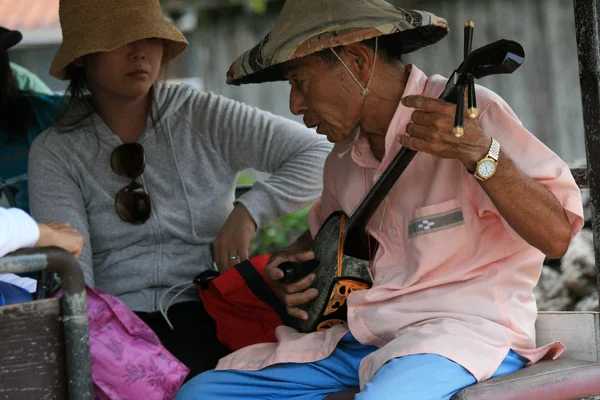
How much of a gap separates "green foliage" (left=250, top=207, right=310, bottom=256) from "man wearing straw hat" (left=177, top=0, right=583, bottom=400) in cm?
374

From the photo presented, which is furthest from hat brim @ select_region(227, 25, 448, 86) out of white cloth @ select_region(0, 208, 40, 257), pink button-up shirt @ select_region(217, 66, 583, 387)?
white cloth @ select_region(0, 208, 40, 257)

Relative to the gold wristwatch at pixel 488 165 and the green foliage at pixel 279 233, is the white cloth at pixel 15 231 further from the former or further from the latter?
the green foliage at pixel 279 233

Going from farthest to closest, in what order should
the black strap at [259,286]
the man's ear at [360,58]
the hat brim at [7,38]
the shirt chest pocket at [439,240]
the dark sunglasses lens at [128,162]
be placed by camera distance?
the hat brim at [7,38], the dark sunglasses lens at [128,162], the black strap at [259,286], the man's ear at [360,58], the shirt chest pocket at [439,240]

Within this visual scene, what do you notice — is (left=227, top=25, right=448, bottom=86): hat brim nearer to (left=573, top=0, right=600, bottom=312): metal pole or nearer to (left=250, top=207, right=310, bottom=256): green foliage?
(left=573, top=0, right=600, bottom=312): metal pole

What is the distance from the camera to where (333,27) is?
2.48m

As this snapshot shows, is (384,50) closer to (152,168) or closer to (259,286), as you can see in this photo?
(259,286)

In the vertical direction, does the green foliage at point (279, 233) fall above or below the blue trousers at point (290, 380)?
below

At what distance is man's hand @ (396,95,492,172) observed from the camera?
2.11 meters

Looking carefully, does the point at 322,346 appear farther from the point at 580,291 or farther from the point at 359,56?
the point at 580,291

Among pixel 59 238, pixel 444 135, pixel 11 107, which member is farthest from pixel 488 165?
pixel 11 107

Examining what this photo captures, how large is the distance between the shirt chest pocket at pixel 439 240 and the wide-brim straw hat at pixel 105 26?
1.25m

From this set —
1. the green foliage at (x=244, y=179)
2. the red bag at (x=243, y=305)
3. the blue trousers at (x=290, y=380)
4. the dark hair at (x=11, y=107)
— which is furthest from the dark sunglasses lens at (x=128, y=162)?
the green foliage at (x=244, y=179)

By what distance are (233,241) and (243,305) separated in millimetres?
226

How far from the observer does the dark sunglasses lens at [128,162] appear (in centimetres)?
324
